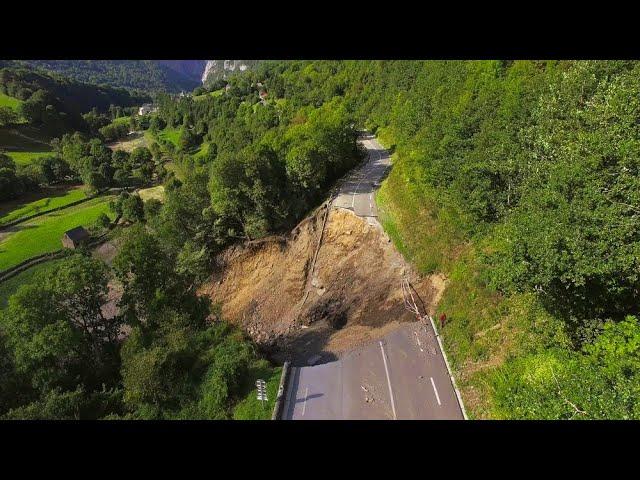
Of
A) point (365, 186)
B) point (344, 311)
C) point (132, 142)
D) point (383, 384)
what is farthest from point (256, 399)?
point (132, 142)

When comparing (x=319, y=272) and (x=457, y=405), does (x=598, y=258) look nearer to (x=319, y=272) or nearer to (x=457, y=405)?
(x=457, y=405)

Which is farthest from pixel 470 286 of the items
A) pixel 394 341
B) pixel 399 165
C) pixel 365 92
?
pixel 365 92

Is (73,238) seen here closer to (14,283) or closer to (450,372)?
(14,283)

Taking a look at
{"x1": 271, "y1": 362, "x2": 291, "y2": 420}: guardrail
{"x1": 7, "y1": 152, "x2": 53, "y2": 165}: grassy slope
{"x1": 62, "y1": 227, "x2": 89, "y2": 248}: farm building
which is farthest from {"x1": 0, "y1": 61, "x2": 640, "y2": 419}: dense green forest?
{"x1": 7, "y1": 152, "x2": 53, "y2": 165}: grassy slope

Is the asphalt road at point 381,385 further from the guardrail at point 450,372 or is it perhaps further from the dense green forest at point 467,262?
the dense green forest at point 467,262

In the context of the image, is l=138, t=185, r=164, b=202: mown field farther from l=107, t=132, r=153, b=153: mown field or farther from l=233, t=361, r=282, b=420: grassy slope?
l=233, t=361, r=282, b=420: grassy slope
